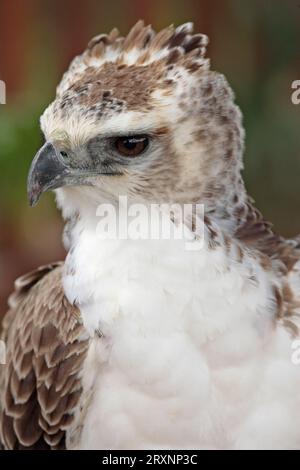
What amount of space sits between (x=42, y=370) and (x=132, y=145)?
518 millimetres

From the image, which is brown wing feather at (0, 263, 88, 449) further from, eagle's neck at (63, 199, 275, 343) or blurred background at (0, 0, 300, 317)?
blurred background at (0, 0, 300, 317)

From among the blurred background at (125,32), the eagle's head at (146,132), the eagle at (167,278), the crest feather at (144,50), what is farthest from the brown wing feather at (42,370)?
the blurred background at (125,32)

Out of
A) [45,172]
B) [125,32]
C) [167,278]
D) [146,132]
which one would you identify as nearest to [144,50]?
[146,132]

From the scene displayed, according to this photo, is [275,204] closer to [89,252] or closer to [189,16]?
[189,16]

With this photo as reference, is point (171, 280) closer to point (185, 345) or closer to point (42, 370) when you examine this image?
point (185, 345)

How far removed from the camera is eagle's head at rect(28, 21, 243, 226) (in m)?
1.53

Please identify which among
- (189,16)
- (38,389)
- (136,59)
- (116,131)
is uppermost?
(189,16)

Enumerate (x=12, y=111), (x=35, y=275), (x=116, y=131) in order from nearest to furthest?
(x=116, y=131), (x=35, y=275), (x=12, y=111)

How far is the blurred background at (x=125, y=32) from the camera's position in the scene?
324 cm

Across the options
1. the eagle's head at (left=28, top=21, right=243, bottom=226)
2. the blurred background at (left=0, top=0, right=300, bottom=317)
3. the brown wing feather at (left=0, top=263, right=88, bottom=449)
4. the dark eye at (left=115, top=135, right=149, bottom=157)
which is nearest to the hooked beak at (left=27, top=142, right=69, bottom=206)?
the eagle's head at (left=28, top=21, right=243, bottom=226)

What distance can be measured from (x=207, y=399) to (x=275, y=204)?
1948 millimetres

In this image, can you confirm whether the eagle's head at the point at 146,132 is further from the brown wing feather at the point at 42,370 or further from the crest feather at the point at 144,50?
the brown wing feather at the point at 42,370

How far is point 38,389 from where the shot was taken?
176 cm
